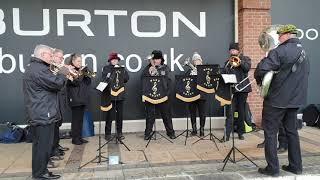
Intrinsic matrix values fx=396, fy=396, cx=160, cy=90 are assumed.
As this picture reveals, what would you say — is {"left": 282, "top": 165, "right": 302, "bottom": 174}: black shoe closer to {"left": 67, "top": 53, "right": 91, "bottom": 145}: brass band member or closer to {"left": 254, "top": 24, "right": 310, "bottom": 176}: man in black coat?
{"left": 254, "top": 24, "right": 310, "bottom": 176}: man in black coat

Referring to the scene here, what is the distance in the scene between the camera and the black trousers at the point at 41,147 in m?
5.40

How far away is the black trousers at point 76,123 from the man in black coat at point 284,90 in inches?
148

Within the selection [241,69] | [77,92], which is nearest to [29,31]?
[77,92]

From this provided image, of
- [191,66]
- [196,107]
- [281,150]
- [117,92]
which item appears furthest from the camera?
[196,107]

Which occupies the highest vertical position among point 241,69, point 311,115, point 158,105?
point 241,69

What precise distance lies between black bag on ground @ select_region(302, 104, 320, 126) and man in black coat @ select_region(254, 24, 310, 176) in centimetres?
403

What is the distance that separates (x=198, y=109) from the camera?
8.45 m

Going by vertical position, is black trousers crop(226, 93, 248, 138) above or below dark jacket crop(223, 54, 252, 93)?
below

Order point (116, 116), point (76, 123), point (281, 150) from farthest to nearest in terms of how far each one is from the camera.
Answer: point (116, 116)
point (76, 123)
point (281, 150)

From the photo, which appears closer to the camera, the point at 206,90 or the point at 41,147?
the point at 41,147

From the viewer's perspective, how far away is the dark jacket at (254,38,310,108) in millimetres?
5387

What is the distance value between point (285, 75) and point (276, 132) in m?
0.81

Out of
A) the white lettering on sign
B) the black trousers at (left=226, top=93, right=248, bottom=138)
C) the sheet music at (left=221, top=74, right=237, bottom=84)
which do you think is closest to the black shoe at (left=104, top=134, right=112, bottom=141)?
the black trousers at (left=226, top=93, right=248, bottom=138)

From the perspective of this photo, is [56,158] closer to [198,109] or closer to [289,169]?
[198,109]
